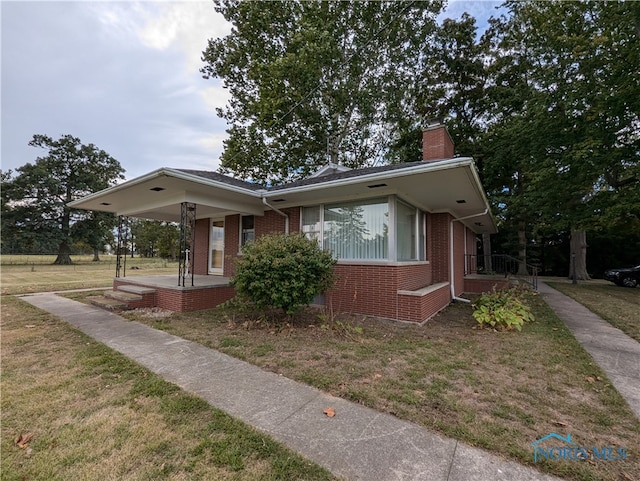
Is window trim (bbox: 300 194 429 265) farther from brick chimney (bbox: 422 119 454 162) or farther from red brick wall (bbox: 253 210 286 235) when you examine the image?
brick chimney (bbox: 422 119 454 162)

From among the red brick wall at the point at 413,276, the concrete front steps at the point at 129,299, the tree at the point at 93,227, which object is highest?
the tree at the point at 93,227

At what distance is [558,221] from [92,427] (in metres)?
18.4

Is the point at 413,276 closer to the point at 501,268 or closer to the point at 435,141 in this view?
the point at 435,141

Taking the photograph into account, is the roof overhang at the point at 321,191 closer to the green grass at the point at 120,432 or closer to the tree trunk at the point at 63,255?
the green grass at the point at 120,432

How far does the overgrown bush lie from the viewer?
5117 millimetres

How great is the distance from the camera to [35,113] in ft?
37.3

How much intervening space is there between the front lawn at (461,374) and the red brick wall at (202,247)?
456 centimetres

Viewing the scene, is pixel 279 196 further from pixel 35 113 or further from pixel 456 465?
pixel 35 113

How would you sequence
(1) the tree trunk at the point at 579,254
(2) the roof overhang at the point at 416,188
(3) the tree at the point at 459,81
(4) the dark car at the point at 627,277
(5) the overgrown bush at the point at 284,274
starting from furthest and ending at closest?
(3) the tree at the point at 459,81, (1) the tree trunk at the point at 579,254, (4) the dark car at the point at 627,277, (5) the overgrown bush at the point at 284,274, (2) the roof overhang at the point at 416,188

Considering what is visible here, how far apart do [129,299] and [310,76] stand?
1234 cm

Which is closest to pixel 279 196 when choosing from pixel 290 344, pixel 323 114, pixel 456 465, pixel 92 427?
pixel 290 344

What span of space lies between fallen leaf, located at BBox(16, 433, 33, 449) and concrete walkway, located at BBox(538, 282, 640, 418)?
510 centimetres

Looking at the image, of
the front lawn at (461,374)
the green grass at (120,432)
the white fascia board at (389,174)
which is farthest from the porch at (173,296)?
the green grass at (120,432)

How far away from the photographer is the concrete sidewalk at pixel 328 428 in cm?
192
